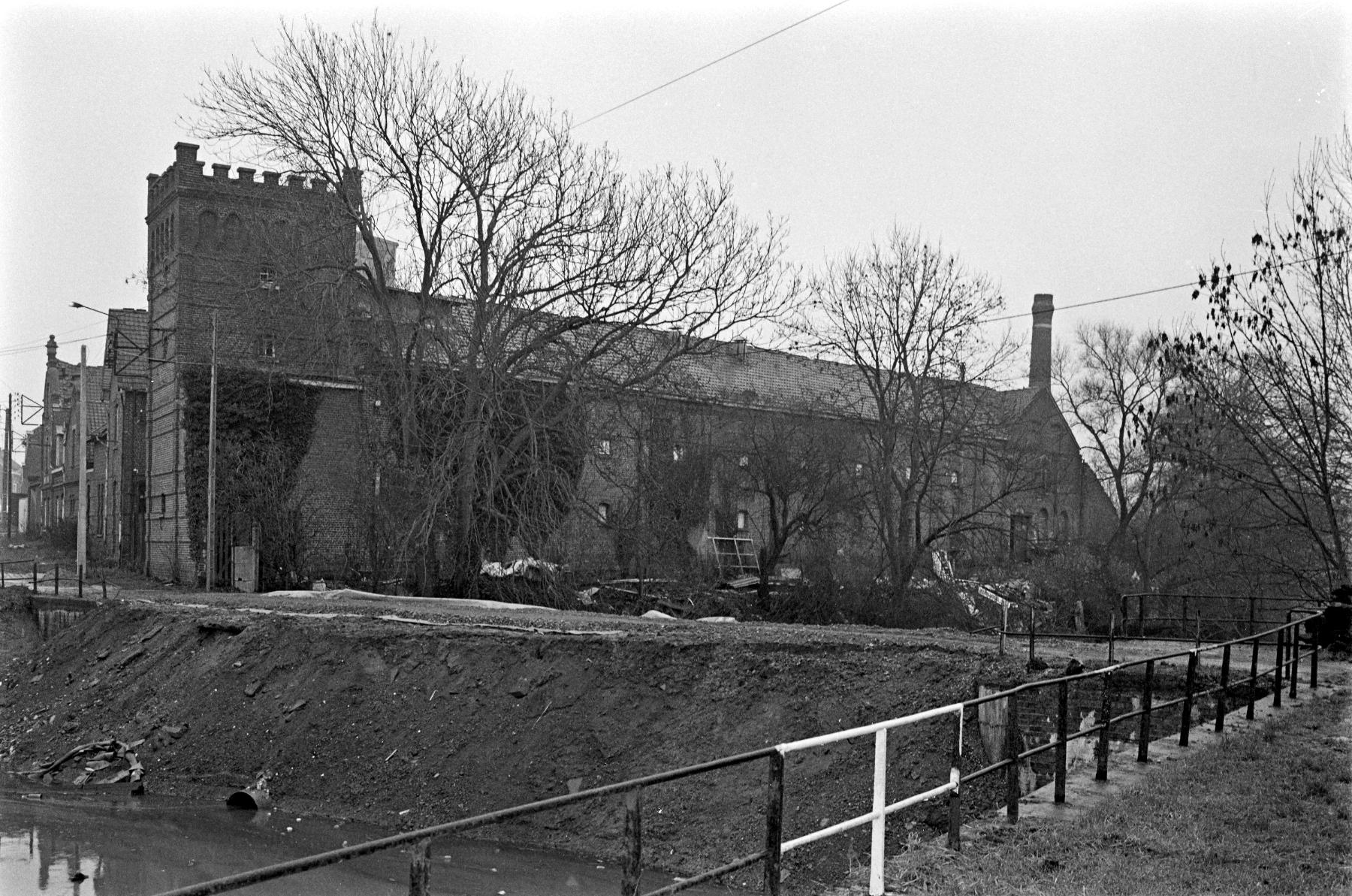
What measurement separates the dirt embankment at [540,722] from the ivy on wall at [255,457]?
15.3m

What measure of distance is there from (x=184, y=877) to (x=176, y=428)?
29.9 meters

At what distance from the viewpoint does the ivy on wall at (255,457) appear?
36.8m

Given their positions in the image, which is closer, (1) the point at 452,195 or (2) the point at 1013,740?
(2) the point at 1013,740

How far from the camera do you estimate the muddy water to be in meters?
12.5

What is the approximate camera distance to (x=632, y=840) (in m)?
4.91

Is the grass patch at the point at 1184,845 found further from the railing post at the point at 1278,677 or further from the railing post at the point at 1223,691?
the railing post at the point at 1278,677

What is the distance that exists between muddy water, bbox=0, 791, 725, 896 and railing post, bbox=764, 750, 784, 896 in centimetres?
700

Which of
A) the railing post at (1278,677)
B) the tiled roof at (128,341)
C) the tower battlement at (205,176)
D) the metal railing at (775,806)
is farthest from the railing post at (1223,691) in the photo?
the tiled roof at (128,341)

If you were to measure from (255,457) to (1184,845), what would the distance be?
35.1 m

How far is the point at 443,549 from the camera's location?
33.2 meters

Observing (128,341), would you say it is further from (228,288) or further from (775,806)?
(775,806)

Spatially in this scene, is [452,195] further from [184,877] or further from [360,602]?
[184,877]

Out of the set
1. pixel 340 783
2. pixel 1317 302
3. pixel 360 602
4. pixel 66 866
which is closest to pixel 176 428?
pixel 360 602

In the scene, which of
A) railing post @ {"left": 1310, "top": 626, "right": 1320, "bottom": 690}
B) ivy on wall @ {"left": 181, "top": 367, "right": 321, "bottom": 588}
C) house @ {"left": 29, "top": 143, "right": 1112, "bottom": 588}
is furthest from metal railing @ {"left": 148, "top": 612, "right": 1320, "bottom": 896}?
ivy on wall @ {"left": 181, "top": 367, "right": 321, "bottom": 588}
